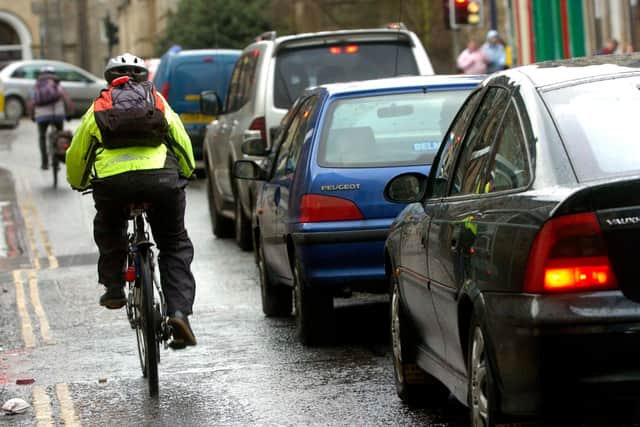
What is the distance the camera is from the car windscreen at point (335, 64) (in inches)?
588

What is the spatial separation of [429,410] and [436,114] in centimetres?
292

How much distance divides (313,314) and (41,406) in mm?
2044

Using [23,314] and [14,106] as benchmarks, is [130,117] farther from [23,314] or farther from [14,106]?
[14,106]

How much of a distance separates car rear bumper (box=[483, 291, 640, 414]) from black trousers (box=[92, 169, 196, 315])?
3532 millimetres

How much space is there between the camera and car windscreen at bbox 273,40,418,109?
1493cm

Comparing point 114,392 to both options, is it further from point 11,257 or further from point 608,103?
point 11,257

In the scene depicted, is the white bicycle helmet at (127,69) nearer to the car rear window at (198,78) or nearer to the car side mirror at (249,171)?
the car side mirror at (249,171)

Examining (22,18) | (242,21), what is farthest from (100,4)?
(242,21)

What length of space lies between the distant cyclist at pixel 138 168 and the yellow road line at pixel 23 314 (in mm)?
2225

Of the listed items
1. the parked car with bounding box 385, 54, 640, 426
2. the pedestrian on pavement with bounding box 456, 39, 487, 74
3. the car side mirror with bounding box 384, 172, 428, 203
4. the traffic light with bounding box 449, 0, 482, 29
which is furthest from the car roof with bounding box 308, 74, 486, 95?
the pedestrian on pavement with bounding box 456, 39, 487, 74

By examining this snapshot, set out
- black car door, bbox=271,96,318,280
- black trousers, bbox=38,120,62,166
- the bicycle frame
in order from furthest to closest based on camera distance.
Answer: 1. black trousers, bbox=38,120,62,166
2. black car door, bbox=271,96,318,280
3. the bicycle frame

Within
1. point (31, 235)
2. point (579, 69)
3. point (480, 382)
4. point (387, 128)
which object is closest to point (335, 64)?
point (387, 128)

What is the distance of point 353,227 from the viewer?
9578mm

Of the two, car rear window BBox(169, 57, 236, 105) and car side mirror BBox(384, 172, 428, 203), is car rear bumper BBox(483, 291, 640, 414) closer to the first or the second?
car side mirror BBox(384, 172, 428, 203)
